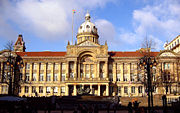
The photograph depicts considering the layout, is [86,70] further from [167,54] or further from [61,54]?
[167,54]

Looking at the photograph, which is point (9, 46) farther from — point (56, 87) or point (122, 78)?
point (122, 78)

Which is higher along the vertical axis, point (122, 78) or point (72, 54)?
point (72, 54)

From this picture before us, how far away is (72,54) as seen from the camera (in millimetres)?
69625

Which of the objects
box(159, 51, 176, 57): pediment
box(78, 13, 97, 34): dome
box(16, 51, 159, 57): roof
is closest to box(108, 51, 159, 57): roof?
box(16, 51, 159, 57): roof

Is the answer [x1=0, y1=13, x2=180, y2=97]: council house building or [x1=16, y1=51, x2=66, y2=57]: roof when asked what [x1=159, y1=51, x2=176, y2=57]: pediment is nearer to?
[x1=0, y1=13, x2=180, y2=97]: council house building

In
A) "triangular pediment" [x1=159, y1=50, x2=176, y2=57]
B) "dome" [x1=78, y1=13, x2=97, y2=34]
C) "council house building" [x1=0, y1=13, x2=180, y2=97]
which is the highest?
"dome" [x1=78, y1=13, x2=97, y2=34]

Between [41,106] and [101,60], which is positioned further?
[101,60]

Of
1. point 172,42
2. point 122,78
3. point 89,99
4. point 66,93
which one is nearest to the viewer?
point 89,99

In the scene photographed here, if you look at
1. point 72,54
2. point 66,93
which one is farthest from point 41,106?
point 72,54

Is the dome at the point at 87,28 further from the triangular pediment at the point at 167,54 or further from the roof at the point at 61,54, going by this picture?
the triangular pediment at the point at 167,54

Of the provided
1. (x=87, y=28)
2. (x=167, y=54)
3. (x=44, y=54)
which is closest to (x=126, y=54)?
(x=167, y=54)

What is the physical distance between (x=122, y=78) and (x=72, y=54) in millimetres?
17159

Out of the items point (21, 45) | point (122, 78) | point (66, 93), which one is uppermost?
point (21, 45)

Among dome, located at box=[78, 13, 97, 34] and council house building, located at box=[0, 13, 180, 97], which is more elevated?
dome, located at box=[78, 13, 97, 34]
